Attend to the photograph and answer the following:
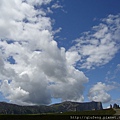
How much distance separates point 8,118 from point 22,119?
14.0 ft

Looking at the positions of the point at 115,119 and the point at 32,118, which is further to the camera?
the point at 115,119

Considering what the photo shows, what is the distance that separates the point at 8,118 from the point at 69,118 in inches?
745

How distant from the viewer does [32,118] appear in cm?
7006

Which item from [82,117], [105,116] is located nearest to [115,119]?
[105,116]

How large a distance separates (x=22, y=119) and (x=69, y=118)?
14761 mm

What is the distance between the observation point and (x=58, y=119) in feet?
238

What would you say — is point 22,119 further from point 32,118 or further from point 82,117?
point 82,117

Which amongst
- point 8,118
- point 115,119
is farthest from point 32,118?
point 115,119

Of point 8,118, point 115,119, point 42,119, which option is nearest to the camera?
point 8,118

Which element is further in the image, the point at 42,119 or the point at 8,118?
the point at 42,119

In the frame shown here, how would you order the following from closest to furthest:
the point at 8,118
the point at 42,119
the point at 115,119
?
1. the point at 8,118
2. the point at 42,119
3. the point at 115,119

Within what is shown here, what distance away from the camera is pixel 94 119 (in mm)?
77000

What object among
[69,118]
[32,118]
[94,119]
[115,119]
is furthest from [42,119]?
[115,119]

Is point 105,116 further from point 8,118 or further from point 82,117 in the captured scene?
point 8,118
